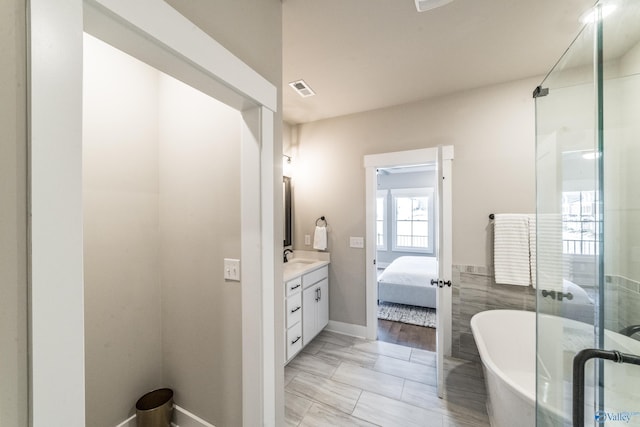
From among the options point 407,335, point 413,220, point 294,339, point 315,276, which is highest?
point 413,220

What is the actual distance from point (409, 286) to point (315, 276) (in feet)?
5.35

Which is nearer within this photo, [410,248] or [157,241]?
[157,241]

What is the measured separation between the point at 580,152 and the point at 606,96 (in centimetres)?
31

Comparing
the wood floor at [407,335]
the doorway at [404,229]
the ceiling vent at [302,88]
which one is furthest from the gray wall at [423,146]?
the doorway at [404,229]

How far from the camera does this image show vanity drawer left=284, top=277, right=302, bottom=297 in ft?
7.11

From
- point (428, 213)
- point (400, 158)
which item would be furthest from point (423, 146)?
point (428, 213)

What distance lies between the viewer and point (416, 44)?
68.4 inches

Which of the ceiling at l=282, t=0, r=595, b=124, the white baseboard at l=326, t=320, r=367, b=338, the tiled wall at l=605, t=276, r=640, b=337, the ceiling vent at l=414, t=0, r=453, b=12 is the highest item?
the ceiling at l=282, t=0, r=595, b=124

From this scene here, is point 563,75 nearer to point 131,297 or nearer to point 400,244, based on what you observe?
point 131,297

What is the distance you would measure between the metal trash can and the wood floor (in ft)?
6.83

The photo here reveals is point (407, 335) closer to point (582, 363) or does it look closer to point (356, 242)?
point (356, 242)

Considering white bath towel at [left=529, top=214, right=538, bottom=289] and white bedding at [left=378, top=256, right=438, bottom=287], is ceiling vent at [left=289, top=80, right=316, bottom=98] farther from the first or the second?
white bedding at [left=378, top=256, right=438, bottom=287]

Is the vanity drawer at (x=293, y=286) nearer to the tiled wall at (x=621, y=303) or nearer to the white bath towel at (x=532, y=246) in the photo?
the tiled wall at (x=621, y=303)

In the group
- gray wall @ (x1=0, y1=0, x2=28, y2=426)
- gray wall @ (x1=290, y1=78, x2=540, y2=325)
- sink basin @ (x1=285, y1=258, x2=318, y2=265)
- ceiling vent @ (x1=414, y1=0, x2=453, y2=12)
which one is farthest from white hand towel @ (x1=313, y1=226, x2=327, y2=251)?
gray wall @ (x1=0, y1=0, x2=28, y2=426)
